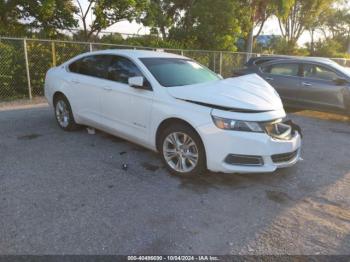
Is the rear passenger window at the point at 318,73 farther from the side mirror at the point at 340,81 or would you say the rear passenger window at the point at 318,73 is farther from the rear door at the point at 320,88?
the side mirror at the point at 340,81

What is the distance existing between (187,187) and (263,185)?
0.99 m

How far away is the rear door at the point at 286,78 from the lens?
8516 millimetres

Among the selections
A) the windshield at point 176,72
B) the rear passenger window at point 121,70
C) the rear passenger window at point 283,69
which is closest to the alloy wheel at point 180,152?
the windshield at point 176,72

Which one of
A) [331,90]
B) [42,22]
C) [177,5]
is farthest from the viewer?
[177,5]

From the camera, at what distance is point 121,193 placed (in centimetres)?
372

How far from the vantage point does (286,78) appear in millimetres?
8680

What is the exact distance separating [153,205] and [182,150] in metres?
0.91

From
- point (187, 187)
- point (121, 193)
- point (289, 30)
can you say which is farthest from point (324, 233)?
point (289, 30)

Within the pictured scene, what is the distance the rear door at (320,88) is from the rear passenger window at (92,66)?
5473 mm

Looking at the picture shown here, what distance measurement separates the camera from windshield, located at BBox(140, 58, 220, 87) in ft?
14.8

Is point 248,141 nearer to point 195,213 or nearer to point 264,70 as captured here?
point 195,213

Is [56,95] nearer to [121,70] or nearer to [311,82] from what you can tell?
[121,70]

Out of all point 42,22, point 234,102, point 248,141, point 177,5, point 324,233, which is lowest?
point 324,233

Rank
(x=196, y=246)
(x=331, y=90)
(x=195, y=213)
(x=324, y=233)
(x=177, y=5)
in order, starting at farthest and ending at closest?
(x=177, y=5), (x=331, y=90), (x=195, y=213), (x=324, y=233), (x=196, y=246)
